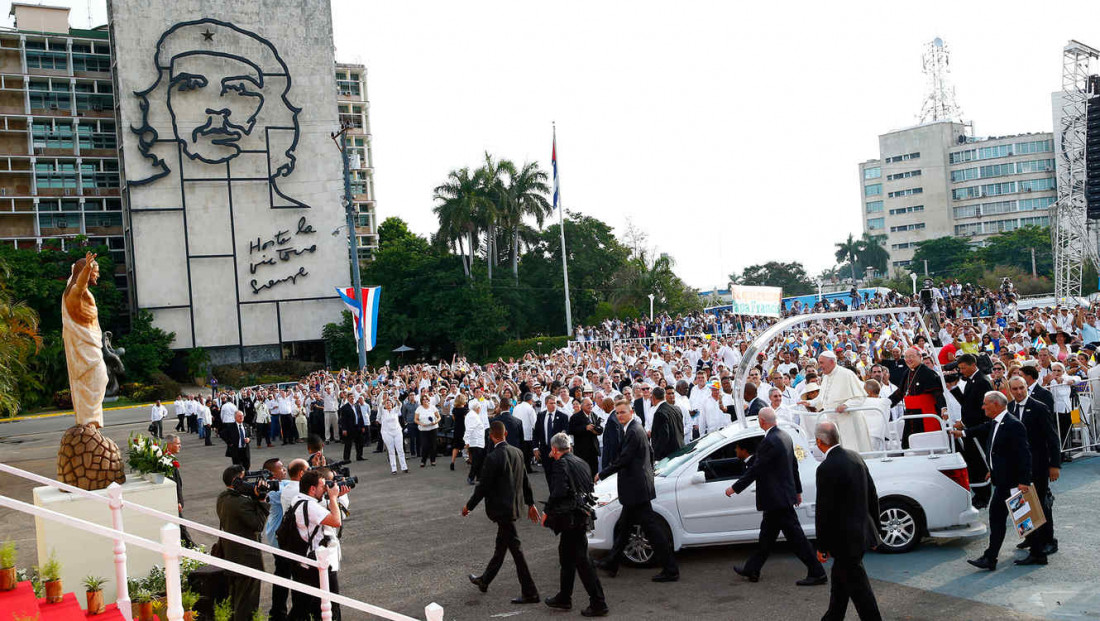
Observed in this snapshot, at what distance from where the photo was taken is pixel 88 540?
8.04 metres

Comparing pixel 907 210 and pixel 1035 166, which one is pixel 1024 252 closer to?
pixel 1035 166

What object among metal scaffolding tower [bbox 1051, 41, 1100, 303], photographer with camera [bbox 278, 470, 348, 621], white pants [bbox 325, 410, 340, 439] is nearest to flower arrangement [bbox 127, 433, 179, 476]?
photographer with camera [bbox 278, 470, 348, 621]

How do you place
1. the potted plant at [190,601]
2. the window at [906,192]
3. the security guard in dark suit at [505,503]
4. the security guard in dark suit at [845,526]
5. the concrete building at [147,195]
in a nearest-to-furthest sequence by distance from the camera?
the security guard in dark suit at [845,526], the potted plant at [190,601], the security guard in dark suit at [505,503], the concrete building at [147,195], the window at [906,192]

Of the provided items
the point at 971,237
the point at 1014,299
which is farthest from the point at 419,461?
the point at 971,237

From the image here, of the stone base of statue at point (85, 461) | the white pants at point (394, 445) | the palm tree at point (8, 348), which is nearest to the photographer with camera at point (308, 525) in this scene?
the stone base of statue at point (85, 461)

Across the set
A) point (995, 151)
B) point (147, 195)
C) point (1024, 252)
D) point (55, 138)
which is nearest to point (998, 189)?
point (995, 151)

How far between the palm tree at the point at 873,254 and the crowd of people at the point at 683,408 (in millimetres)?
85919

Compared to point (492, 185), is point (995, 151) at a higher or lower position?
higher

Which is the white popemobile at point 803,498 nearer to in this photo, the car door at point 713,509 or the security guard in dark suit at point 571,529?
the car door at point 713,509

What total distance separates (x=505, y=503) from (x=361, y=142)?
8164cm

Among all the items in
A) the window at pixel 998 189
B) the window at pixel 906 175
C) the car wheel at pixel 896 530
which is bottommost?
the car wheel at pixel 896 530

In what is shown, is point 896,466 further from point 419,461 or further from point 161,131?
point 161,131

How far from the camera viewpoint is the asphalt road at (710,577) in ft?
25.1

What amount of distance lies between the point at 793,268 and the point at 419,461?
78.0 metres
